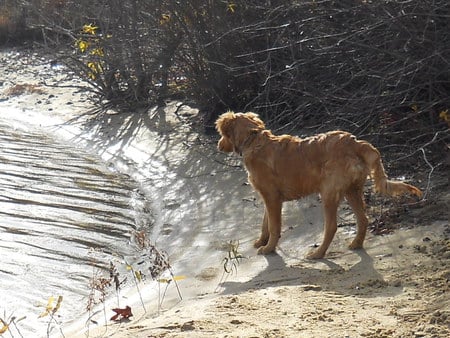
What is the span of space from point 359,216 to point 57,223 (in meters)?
4.01

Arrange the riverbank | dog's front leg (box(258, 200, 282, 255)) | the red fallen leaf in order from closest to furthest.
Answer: the riverbank
the red fallen leaf
dog's front leg (box(258, 200, 282, 255))

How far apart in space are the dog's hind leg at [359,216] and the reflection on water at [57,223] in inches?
95.0

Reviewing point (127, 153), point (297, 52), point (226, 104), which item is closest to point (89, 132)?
point (127, 153)

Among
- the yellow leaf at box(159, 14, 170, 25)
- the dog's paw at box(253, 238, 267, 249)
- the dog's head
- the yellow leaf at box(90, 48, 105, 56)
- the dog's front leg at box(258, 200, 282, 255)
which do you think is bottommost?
the dog's paw at box(253, 238, 267, 249)

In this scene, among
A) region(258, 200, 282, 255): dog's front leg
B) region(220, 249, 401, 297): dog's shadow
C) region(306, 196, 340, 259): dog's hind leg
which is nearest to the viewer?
region(220, 249, 401, 297): dog's shadow

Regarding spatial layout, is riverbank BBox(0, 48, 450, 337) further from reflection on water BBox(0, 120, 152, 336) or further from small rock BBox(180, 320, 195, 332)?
reflection on water BBox(0, 120, 152, 336)

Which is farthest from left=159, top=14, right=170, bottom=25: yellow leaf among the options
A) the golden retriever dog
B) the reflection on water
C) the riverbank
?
the golden retriever dog

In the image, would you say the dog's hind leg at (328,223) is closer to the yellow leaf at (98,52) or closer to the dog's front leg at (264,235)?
the dog's front leg at (264,235)

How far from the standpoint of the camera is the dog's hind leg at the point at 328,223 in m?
7.26

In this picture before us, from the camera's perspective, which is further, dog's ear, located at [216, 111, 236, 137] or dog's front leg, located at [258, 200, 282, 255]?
dog's ear, located at [216, 111, 236, 137]

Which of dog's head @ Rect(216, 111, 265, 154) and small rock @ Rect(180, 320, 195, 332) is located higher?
dog's head @ Rect(216, 111, 265, 154)

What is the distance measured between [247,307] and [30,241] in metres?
4.10

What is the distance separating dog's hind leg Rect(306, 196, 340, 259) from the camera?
286 inches

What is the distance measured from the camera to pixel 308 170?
24.3ft
